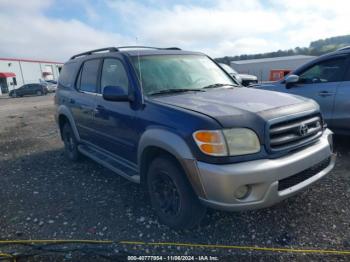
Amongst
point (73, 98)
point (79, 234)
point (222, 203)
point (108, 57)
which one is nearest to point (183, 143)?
point (222, 203)

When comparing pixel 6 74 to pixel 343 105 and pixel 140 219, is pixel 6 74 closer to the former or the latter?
pixel 140 219

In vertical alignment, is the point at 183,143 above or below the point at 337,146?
above

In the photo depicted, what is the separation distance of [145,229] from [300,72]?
4.08 meters

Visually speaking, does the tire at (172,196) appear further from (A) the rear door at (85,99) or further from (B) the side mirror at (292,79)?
(B) the side mirror at (292,79)

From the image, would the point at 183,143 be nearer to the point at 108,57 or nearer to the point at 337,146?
the point at 108,57

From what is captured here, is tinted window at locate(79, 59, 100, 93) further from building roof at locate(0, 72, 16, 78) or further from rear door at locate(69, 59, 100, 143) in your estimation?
building roof at locate(0, 72, 16, 78)

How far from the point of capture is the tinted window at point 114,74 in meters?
3.40

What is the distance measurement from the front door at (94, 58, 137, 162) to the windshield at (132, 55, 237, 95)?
0.81ft

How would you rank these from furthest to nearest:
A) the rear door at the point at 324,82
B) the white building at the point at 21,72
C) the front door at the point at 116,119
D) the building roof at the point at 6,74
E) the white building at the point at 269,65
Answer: the white building at the point at 269,65
the white building at the point at 21,72
the building roof at the point at 6,74
the rear door at the point at 324,82
the front door at the point at 116,119

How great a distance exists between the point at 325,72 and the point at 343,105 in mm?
732

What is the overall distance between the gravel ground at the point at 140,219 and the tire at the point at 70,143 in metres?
0.57

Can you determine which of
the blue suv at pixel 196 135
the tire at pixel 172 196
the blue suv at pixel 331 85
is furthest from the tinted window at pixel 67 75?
the blue suv at pixel 331 85

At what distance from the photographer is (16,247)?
279cm

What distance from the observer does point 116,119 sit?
11.1 feet
